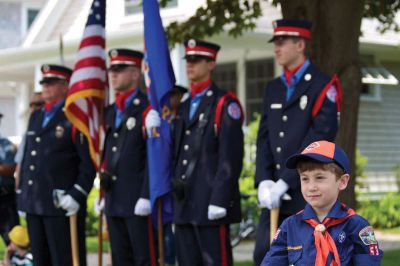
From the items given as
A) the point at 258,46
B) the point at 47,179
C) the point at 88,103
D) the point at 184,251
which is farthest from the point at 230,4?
the point at 258,46

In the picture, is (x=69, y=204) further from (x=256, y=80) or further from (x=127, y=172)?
(x=256, y=80)

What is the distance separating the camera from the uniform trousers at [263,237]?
5516mm

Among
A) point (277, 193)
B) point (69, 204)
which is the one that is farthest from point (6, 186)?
point (277, 193)

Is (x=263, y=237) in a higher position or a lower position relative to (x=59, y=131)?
lower

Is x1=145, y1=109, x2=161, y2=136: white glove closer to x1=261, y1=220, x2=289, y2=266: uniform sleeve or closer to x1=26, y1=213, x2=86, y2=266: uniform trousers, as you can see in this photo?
x1=26, y1=213, x2=86, y2=266: uniform trousers

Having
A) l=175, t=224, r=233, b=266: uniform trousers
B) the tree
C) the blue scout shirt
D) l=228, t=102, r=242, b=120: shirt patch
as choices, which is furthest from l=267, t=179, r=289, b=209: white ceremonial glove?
the tree

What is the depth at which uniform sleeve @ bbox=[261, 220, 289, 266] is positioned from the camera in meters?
A: 3.99

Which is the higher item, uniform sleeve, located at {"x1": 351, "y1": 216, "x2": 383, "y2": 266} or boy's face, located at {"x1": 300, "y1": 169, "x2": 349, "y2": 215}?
boy's face, located at {"x1": 300, "y1": 169, "x2": 349, "y2": 215}

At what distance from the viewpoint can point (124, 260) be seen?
6.67 metres

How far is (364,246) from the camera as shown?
380 cm

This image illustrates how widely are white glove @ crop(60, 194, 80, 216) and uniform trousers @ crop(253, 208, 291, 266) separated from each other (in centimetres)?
193

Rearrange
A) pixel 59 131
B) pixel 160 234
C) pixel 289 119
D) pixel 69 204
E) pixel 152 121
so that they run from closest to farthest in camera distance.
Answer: pixel 289 119
pixel 160 234
pixel 152 121
pixel 69 204
pixel 59 131

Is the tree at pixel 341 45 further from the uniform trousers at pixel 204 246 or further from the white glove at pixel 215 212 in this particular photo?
the white glove at pixel 215 212

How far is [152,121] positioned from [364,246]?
306cm
